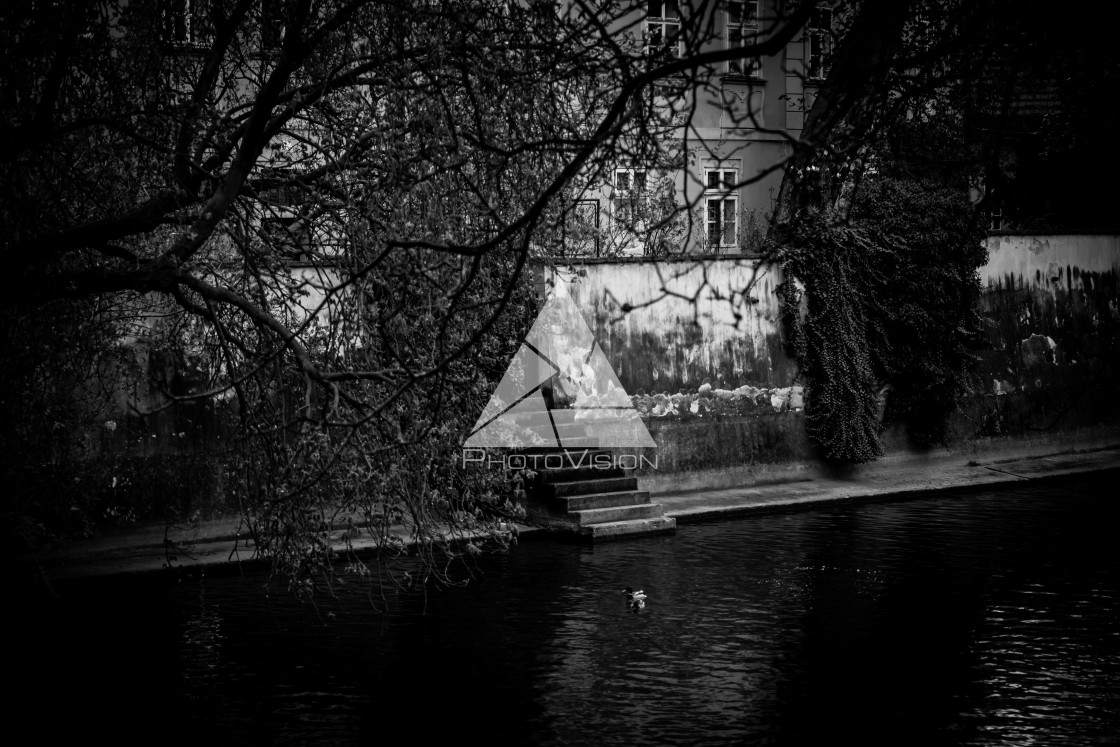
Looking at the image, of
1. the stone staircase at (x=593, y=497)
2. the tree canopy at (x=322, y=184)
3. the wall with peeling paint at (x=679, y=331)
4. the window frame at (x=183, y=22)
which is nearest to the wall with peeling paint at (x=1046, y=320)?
the wall with peeling paint at (x=679, y=331)

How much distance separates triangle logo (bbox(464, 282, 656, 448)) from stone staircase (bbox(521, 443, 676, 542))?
0.96 ft

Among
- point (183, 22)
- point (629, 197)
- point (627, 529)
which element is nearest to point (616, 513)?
point (627, 529)

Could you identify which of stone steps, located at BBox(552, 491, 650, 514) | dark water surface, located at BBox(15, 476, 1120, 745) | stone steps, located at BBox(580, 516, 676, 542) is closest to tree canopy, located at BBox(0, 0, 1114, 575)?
dark water surface, located at BBox(15, 476, 1120, 745)

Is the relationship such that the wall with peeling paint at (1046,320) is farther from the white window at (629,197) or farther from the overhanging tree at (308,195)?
the overhanging tree at (308,195)

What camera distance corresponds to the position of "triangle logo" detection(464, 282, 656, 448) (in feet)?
52.4

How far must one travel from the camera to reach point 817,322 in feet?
61.0

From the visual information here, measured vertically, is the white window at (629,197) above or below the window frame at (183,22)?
below

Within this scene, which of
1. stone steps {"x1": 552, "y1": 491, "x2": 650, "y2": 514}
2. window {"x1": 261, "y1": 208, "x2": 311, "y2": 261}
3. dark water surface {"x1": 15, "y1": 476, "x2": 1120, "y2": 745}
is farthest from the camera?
stone steps {"x1": 552, "y1": 491, "x2": 650, "y2": 514}

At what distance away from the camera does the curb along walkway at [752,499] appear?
12.9 m

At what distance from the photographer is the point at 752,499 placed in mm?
17062

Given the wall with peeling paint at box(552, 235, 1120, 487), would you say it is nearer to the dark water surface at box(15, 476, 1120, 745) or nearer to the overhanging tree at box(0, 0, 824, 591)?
the dark water surface at box(15, 476, 1120, 745)

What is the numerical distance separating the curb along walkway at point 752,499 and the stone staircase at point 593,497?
0.52 metres

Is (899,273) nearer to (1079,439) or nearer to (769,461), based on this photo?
(769,461)

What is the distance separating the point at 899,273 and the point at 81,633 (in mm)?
13217
